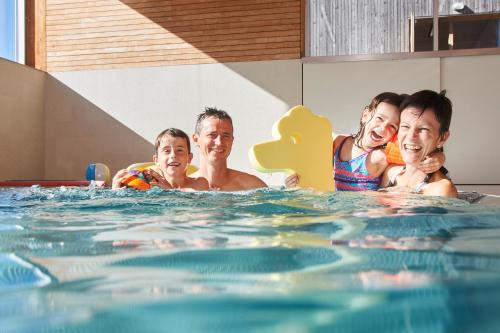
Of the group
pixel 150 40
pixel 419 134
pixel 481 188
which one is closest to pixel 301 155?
pixel 419 134

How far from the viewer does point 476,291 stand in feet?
2.87

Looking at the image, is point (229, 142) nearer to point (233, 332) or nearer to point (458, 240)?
point (458, 240)

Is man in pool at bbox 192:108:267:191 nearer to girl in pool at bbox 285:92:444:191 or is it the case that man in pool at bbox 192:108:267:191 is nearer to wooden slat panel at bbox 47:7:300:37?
girl in pool at bbox 285:92:444:191

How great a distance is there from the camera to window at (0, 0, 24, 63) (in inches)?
298

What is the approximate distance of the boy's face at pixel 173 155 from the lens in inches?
158

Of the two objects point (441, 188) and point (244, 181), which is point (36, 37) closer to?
point (244, 181)

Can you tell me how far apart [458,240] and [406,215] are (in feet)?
1.98

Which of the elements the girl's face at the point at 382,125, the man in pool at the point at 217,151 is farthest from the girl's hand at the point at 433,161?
the man in pool at the point at 217,151

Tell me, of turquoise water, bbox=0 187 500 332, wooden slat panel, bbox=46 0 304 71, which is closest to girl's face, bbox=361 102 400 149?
turquoise water, bbox=0 187 500 332

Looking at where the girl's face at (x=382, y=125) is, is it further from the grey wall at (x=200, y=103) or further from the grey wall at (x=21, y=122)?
the grey wall at (x=21, y=122)

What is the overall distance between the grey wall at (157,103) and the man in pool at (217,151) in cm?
267

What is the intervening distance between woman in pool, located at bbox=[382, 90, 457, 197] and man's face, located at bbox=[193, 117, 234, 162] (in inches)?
57.0

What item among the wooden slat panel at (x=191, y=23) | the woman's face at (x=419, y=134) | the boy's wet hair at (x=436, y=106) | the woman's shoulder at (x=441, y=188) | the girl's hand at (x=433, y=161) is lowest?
the woman's shoulder at (x=441, y=188)

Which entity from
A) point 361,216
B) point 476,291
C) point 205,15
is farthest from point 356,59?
point 476,291
